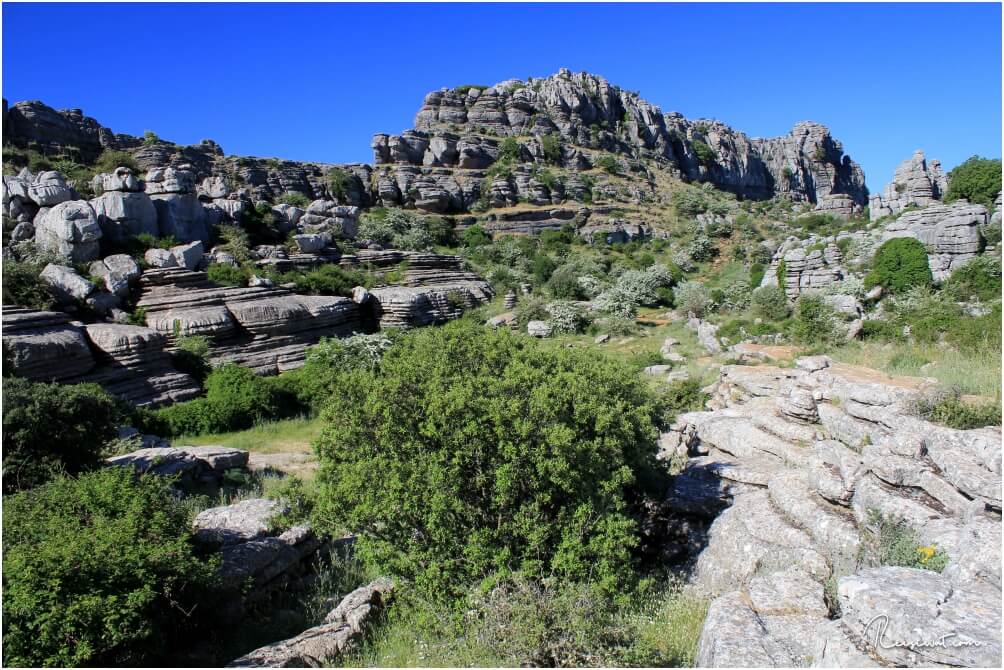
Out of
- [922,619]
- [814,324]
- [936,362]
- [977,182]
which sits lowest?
[922,619]

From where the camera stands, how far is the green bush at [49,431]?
959 cm

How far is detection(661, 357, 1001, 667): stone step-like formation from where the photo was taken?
424 centimetres

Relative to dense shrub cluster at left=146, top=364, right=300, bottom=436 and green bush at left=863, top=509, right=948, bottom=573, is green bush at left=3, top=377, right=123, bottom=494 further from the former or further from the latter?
green bush at left=863, top=509, right=948, bottom=573

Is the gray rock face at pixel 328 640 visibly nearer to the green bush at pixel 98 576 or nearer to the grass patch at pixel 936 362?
the green bush at pixel 98 576

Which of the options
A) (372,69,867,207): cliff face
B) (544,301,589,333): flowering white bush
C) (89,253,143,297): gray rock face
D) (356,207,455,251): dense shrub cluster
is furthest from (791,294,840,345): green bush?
(372,69,867,207): cliff face

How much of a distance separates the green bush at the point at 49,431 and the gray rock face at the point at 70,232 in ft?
44.5

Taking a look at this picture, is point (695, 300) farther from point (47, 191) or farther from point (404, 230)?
point (47, 191)

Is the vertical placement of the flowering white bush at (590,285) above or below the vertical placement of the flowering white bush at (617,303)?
above

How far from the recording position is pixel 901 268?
2197 centimetres

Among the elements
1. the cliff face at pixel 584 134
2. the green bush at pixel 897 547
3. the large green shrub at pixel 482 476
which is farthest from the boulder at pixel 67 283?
the cliff face at pixel 584 134

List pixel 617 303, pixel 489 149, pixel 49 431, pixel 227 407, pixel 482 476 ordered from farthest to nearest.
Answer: pixel 489 149, pixel 617 303, pixel 227 407, pixel 49 431, pixel 482 476

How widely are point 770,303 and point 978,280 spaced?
21.4 feet

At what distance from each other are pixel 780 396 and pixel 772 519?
4829 mm

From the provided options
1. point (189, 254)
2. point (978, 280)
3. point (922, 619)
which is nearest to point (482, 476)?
point (922, 619)
